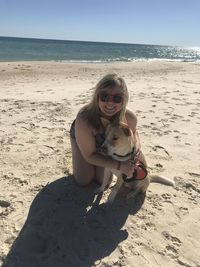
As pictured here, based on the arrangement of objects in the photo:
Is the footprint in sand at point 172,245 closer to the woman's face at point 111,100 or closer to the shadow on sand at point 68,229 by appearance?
the shadow on sand at point 68,229

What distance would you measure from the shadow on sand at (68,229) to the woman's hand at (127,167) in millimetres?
466

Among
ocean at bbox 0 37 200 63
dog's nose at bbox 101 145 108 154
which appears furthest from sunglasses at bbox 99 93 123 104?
ocean at bbox 0 37 200 63

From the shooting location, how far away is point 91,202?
373 cm

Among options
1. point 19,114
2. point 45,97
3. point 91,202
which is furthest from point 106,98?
point 45,97

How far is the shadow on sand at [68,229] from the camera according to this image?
2896 millimetres

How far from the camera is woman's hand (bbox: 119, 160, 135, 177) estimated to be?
3404 mm

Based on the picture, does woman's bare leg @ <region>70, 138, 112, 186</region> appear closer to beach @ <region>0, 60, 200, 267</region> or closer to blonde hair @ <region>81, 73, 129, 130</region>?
beach @ <region>0, 60, 200, 267</region>

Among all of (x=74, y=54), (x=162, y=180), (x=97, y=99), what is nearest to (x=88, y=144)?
(x=97, y=99)

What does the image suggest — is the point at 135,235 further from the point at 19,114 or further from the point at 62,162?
the point at 19,114

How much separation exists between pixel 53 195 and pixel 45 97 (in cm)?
499

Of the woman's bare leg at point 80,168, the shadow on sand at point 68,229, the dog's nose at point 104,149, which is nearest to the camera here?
the shadow on sand at point 68,229

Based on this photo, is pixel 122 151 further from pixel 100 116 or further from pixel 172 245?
pixel 172 245

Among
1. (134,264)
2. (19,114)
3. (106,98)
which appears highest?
(106,98)

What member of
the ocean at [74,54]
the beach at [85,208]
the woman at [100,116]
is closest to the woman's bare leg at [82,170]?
the beach at [85,208]
